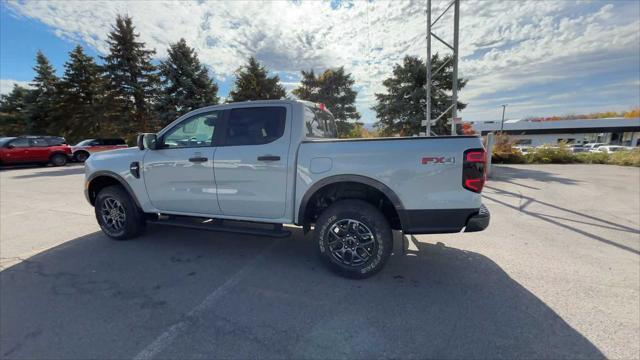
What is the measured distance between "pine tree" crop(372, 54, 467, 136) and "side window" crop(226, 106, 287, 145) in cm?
1527

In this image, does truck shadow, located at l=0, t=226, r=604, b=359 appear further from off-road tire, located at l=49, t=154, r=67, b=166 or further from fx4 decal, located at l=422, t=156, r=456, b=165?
off-road tire, located at l=49, t=154, r=67, b=166

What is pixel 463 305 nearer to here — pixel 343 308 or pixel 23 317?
pixel 343 308

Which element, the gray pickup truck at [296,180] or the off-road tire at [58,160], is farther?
the off-road tire at [58,160]

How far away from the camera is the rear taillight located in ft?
8.60

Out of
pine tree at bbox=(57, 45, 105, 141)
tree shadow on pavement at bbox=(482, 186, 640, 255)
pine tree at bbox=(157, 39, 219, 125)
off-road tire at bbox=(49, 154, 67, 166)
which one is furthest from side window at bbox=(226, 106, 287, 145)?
pine tree at bbox=(57, 45, 105, 141)

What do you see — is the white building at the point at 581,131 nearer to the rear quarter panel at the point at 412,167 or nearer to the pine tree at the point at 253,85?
the pine tree at the point at 253,85

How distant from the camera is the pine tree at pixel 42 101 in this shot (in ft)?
86.2

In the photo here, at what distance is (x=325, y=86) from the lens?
2442 centimetres

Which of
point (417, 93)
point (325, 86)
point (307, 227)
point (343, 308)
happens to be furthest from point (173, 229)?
point (325, 86)

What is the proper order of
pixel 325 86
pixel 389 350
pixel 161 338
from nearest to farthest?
pixel 389 350
pixel 161 338
pixel 325 86

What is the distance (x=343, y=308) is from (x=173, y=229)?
367 cm

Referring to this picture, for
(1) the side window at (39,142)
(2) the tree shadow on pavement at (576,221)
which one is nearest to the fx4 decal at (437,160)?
(2) the tree shadow on pavement at (576,221)

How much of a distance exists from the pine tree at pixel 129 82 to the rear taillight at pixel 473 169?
24.4 m

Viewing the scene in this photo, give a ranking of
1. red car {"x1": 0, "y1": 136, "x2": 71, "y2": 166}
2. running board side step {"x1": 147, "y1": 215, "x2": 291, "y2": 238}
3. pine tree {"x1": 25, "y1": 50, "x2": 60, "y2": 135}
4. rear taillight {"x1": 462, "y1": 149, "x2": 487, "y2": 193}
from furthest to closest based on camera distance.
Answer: pine tree {"x1": 25, "y1": 50, "x2": 60, "y2": 135}, red car {"x1": 0, "y1": 136, "x2": 71, "y2": 166}, running board side step {"x1": 147, "y1": 215, "x2": 291, "y2": 238}, rear taillight {"x1": 462, "y1": 149, "x2": 487, "y2": 193}
